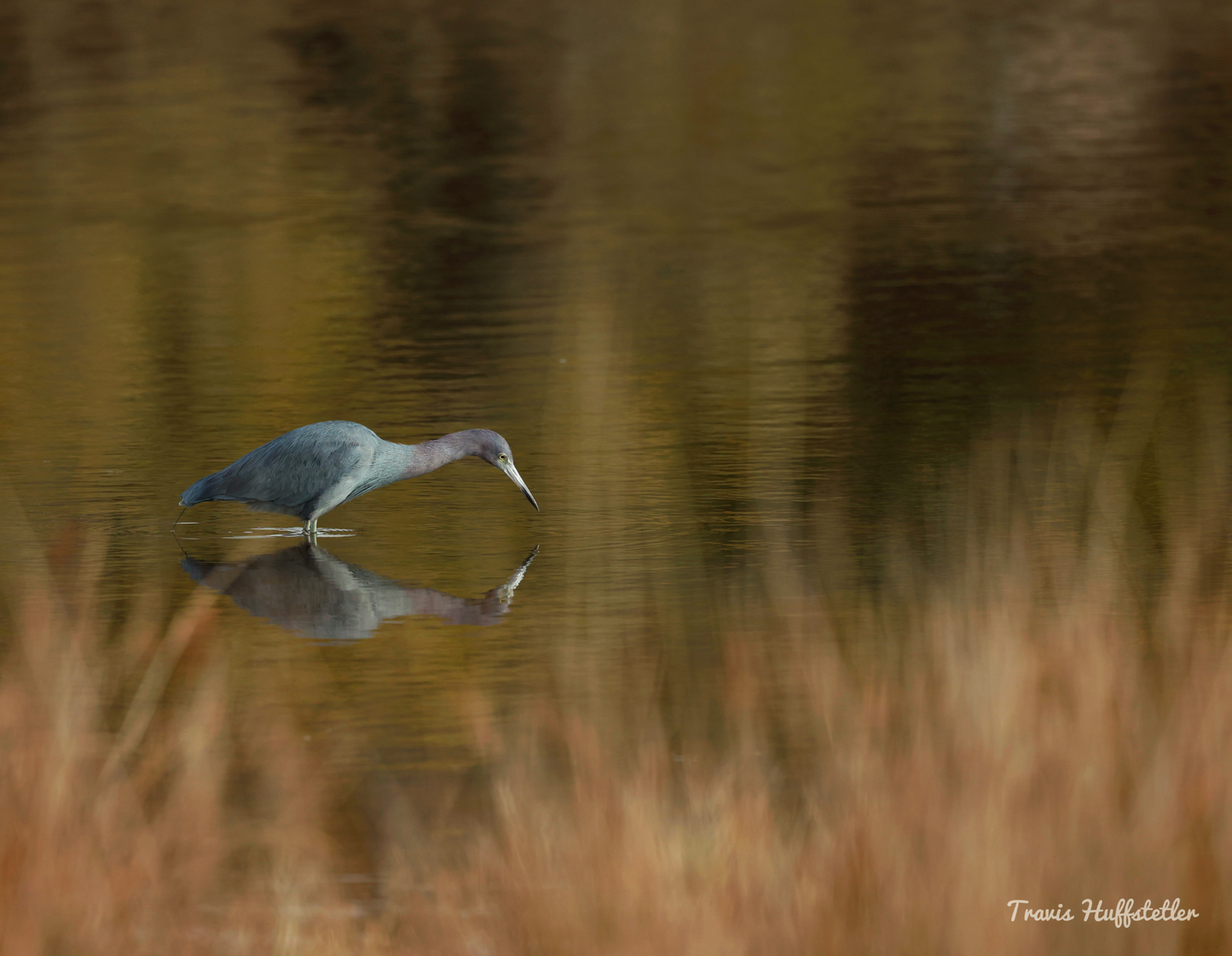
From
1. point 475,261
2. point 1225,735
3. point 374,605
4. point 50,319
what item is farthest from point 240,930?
point 475,261

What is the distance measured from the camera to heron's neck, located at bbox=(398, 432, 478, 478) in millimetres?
10773

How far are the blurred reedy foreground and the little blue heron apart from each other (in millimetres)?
2793

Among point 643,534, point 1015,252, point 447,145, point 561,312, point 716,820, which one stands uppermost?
point 716,820

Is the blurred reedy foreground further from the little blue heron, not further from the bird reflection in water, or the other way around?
the little blue heron

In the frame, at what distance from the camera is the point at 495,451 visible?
10852 mm

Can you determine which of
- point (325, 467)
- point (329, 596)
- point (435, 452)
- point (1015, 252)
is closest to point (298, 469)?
point (325, 467)

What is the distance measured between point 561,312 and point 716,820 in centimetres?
1234

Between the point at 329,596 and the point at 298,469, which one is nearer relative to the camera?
the point at 329,596

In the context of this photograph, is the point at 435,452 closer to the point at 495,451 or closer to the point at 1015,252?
the point at 495,451

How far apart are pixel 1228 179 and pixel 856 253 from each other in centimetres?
758

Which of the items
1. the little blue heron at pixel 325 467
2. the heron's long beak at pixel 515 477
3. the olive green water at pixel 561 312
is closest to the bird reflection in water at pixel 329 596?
the olive green water at pixel 561 312

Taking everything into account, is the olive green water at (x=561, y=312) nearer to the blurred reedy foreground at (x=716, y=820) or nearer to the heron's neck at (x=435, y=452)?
the heron's neck at (x=435, y=452)

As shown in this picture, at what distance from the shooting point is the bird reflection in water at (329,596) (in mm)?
9328

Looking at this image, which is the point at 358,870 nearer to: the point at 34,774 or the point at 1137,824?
the point at 34,774
